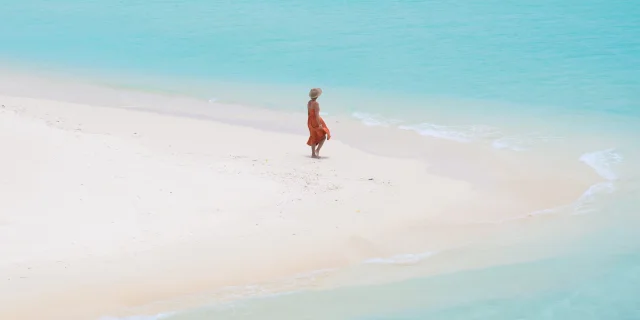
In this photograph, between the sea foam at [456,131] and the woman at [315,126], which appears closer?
the woman at [315,126]

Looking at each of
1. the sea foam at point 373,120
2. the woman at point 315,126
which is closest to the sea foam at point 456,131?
the sea foam at point 373,120

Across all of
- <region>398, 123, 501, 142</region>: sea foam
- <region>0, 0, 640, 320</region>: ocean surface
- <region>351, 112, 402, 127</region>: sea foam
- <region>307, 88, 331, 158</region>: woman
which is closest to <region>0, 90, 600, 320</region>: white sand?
<region>307, 88, 331, 158</region>: woman

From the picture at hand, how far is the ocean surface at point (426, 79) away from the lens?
898 cm

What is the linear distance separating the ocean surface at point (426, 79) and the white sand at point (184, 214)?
0.49 m

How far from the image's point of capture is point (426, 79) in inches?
775

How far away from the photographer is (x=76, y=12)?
31.5m

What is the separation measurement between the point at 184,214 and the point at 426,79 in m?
10.4

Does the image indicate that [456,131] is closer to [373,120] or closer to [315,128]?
[373,120]

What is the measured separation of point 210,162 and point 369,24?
50.4 ft

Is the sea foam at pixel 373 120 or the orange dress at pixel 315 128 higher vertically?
the sea foam at pixel 373 120

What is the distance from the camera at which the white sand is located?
8.92m

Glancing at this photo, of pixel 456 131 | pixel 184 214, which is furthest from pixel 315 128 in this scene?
pixel 456 131

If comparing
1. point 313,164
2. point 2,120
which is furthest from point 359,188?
point 2,120

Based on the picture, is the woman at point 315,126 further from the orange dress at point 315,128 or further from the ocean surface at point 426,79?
the ocean surface at point 426,79
